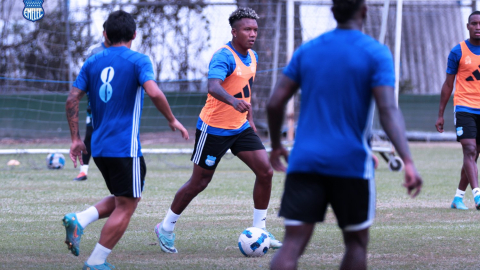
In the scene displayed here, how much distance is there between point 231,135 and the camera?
229 inches

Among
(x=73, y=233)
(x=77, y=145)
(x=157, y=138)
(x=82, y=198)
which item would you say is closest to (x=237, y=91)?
(x=77, y=145)

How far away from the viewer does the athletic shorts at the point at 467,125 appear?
25.2 ft

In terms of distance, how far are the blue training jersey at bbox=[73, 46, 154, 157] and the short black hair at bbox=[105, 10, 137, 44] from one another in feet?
0.25

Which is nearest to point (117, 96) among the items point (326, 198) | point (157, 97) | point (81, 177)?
point (157, 97)

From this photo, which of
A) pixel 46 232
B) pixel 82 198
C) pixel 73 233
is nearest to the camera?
pixel 73 233

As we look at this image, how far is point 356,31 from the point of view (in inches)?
128

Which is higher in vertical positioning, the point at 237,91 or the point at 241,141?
the point at 237,91

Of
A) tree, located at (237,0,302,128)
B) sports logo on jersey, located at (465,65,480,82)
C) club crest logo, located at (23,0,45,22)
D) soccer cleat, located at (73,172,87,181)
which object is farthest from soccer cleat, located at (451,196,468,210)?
club crest logo, located at (23,0,45,22)

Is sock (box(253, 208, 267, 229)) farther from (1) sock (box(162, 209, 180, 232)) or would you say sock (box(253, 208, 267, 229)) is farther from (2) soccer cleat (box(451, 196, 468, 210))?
(2) soccer cleat (box(451, 196, 468, 210))

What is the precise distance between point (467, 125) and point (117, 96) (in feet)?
16.0

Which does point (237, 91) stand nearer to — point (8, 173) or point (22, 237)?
point (22, 237)

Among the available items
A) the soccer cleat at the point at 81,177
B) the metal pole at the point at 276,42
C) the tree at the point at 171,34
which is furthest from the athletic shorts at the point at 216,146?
the tree at the point at 171,34

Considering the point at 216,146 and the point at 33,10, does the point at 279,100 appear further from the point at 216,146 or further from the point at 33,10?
the point at 33,10

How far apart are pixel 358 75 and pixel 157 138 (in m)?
14.4
